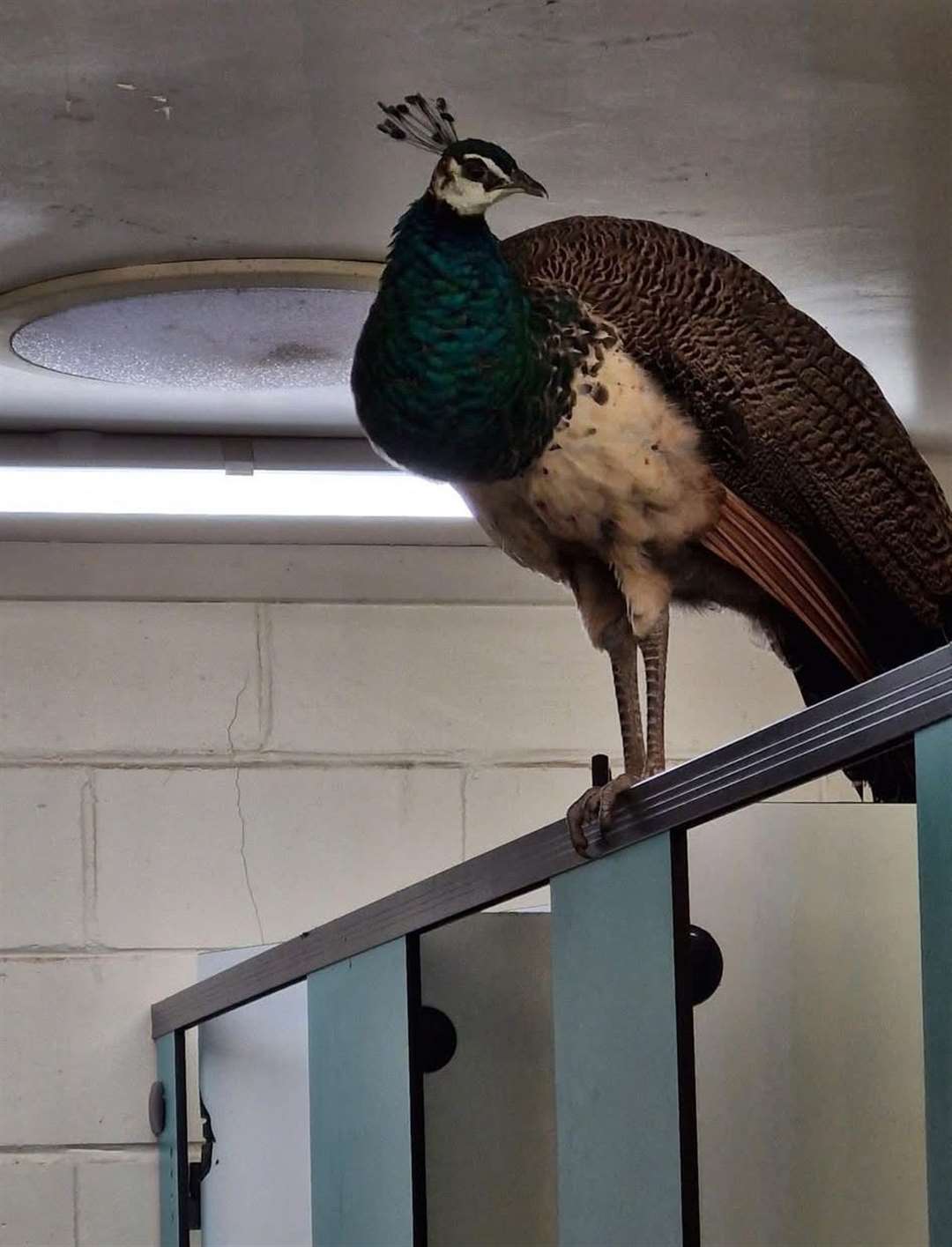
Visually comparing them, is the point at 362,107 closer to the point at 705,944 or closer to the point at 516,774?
the point at 705,944

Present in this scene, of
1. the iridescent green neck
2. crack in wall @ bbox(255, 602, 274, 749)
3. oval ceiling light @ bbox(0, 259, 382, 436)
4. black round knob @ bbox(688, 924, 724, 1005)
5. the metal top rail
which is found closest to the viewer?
the metal top rail

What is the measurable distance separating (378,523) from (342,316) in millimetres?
1077

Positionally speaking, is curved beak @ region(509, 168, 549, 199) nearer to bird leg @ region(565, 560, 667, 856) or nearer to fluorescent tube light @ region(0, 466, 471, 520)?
bird leg @ region(565, 560, 667, 856)

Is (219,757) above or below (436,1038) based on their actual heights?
above

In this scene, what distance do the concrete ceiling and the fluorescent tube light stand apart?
1.71 feet

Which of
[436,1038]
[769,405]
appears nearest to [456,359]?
[769,405]

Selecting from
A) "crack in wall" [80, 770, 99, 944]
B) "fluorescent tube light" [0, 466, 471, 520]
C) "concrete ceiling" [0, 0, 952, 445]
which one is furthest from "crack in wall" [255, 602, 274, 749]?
"concrete ceiling" [0, 0, 952, 445]

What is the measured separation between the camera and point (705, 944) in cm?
204

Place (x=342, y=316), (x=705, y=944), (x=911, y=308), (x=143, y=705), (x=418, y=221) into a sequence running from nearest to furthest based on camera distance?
(x=418, y=221), (x=705, y=944), (x=342, y=316), (x=911, y=308), (x=143, y=705)

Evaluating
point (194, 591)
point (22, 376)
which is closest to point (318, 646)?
point (194, 591)

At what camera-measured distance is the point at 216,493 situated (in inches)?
131

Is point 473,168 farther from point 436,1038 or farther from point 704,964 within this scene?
point 436,1038

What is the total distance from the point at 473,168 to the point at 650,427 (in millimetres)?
288

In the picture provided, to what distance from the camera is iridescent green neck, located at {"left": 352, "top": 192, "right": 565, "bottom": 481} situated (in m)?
1.79
